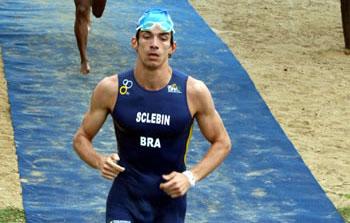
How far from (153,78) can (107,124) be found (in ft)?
16.8

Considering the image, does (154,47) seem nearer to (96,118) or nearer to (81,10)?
(96,118)

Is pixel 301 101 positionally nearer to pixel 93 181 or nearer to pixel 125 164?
pixel 93 181

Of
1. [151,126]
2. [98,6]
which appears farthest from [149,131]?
[98,6]

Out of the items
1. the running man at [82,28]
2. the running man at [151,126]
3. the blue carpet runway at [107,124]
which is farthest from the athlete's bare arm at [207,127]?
A: the running man at [82,28]

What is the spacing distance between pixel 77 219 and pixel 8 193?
2.68 ft

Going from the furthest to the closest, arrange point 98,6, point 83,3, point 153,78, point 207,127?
point 98,6 → point 83,3 → point 207,127 → point 153,78

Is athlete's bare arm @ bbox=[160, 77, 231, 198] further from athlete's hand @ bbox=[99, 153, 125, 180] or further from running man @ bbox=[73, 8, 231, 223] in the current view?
athlete's hand @ bbox=[99, 153, 125, 180]

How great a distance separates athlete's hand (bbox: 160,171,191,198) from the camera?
19.8 feet

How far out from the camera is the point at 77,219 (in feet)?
28.7

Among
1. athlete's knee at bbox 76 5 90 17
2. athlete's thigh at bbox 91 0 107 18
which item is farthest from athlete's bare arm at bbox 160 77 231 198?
athlete's thigh at bbox 91 0 107 18

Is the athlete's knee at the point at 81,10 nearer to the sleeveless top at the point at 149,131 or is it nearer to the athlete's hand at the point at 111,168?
the sleeveless top at the point at 149,131

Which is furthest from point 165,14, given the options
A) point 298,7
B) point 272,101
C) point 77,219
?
point 298,7

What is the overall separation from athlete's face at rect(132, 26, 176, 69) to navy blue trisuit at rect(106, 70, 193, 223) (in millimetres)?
168

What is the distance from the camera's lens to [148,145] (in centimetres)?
627
